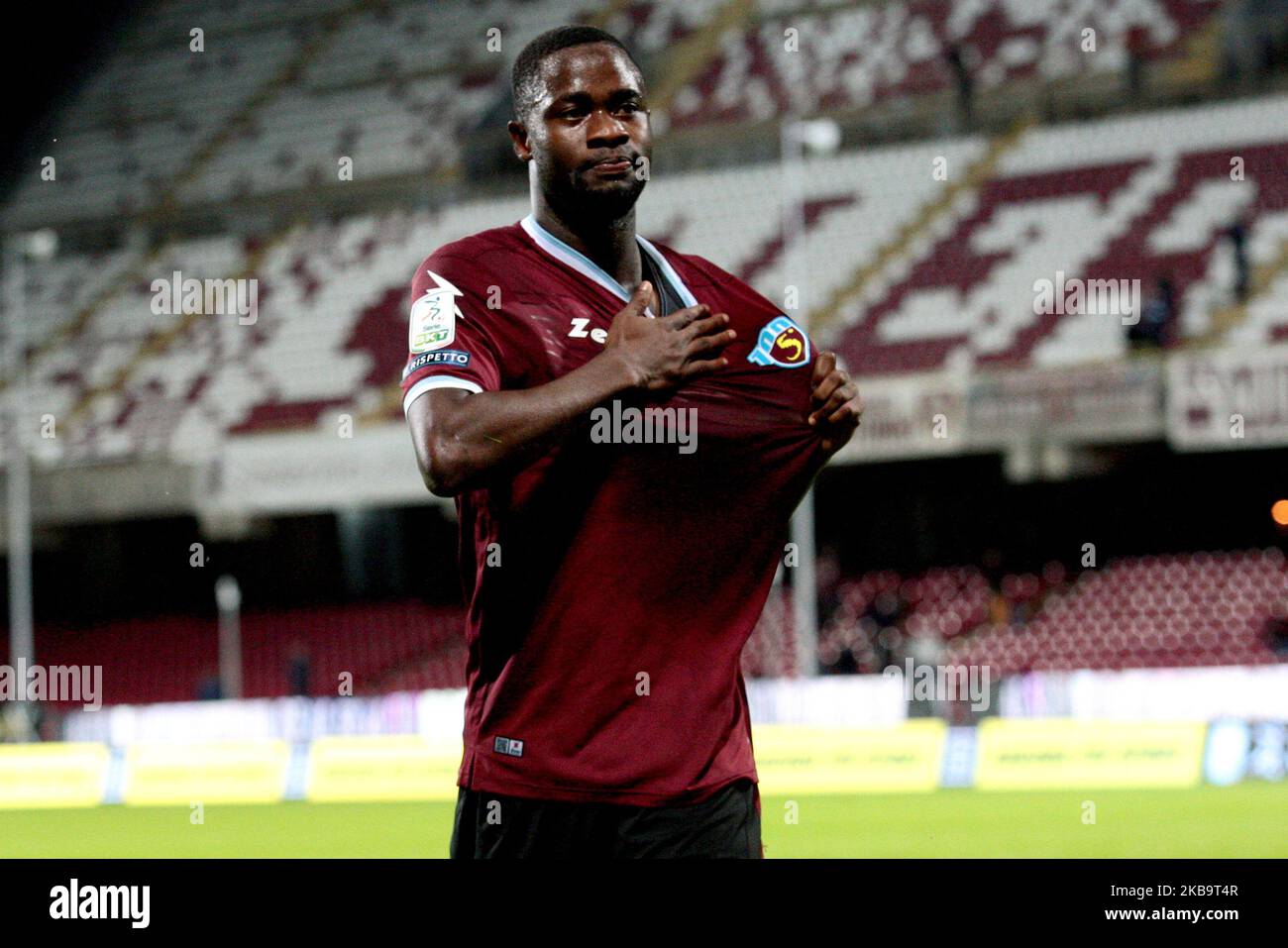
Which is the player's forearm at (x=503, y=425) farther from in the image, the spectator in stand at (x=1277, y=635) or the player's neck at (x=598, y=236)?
the spectator in stand at (x=1277, y=635)

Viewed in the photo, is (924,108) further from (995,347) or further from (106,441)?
(106,441)

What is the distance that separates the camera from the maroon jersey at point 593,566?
2.72m

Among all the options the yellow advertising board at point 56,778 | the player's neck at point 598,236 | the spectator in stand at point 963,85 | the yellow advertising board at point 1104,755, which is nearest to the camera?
the player's neck at point 598,236

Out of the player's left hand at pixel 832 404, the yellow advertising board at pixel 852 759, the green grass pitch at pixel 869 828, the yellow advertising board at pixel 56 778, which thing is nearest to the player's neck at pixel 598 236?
the player's left hand at pixel 832 404

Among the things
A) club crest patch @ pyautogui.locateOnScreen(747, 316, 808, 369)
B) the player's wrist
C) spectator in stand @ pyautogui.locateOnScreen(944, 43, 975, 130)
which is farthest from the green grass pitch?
spectator in stand @ pyautogui.locateOnScreen(944, 43, 975, 130)

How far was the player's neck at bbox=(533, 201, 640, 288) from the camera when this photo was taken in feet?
9.57

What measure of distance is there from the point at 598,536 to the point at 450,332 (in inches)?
14.6

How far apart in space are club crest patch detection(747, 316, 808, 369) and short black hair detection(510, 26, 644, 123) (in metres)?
0.47

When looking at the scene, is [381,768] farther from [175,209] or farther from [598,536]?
[175,209]

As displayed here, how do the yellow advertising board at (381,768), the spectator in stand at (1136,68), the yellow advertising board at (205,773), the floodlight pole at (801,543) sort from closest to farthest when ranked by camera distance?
the yellow advertising board at (381,768) < the yellow advertising board at (205,773) < the floodlight pole at (801,543) < the spectator in stand at (1136,68)

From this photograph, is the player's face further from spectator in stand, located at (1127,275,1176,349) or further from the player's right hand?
spectator in stand, located at (1127,275,1176,349)

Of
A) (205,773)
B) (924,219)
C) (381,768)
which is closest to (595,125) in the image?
(381,768)

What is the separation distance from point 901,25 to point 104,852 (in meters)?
20.2
